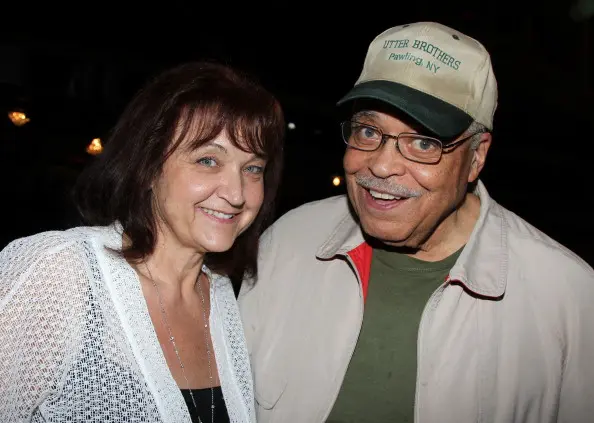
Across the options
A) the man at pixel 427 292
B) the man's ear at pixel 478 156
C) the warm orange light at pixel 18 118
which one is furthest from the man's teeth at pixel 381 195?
the warm orange light at pixel 18 118

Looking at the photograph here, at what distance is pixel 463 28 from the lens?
10.0m

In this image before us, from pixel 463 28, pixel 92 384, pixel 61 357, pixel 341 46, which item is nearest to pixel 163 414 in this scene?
pixel 92 384

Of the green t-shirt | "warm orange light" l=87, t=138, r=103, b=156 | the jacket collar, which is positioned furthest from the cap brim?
"warm orange light" l=87, t=138, r=103, b=156

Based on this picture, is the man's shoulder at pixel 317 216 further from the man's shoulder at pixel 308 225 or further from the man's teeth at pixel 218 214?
the man's teeth at pixel 218 214

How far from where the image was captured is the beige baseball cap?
198 centimetres

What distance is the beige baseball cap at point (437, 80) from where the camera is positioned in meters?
1.98

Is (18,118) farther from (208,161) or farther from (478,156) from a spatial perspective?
(478,156)

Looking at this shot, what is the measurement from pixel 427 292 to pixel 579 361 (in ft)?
1.94

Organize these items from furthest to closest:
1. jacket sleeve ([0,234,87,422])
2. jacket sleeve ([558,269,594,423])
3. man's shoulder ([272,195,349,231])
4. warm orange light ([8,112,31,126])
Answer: warm orange light ([8,112,31,126]), man's shoulder ([272,195,349,231]), jacket sleeve ([558,269,594,423]), jacket sleeve ([0,234,87,422])

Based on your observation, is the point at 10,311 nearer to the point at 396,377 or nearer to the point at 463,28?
the point at 396,377

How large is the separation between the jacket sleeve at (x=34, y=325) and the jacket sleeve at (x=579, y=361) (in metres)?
1.74

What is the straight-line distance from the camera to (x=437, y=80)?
2.03 metres

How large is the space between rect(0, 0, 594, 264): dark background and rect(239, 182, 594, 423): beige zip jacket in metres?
5.29

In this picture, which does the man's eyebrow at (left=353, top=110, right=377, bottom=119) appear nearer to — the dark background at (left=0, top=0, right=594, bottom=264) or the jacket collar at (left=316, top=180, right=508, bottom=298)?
the jacket collar at (left=316, top=180, right=508, bottom=298)
